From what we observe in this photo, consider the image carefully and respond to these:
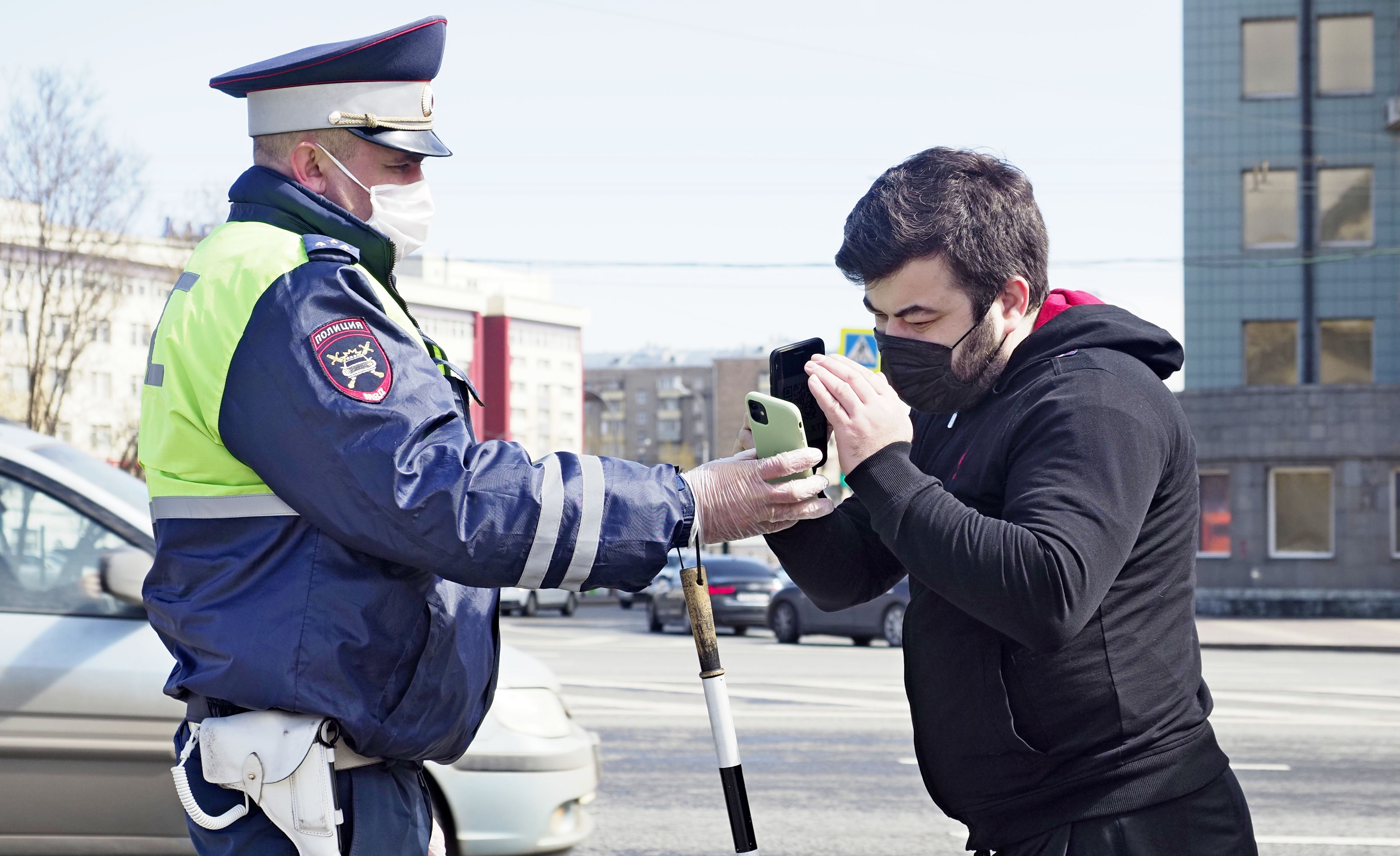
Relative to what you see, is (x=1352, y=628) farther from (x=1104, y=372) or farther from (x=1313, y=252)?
(x=1104, y=372)

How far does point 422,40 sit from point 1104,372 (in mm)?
1227

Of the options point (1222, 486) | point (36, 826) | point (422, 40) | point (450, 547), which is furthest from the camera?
point (1222, 486)

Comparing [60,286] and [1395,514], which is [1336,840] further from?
[1395,514]

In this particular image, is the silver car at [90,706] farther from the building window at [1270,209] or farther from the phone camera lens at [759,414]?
the building window at [1270,209]

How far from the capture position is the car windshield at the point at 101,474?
16.1 feet

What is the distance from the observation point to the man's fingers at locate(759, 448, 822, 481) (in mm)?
2143

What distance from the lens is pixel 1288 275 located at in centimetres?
3047

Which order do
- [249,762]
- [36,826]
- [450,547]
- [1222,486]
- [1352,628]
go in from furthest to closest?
[1222,486], [1352,628], [36,826], [249,762], [450,547]

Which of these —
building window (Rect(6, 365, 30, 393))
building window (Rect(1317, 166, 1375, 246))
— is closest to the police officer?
building window (Rect(6, 365, 30, 393))

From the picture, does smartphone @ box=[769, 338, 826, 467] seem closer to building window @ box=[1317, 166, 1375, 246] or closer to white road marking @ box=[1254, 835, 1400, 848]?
white road marking @ box=[1254, 835, 1400, 848]

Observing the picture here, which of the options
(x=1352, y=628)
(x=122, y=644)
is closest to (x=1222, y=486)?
(x=1352, y=628)

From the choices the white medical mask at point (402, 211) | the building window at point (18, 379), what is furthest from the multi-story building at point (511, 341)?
the white medical mask at point (402, 211)

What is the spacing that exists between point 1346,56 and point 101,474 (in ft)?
103

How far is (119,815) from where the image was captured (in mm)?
4551
